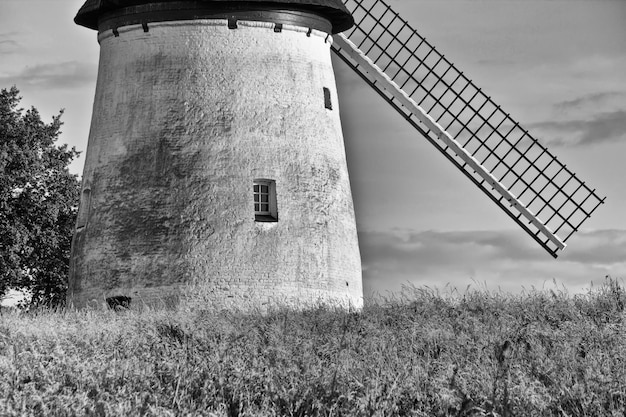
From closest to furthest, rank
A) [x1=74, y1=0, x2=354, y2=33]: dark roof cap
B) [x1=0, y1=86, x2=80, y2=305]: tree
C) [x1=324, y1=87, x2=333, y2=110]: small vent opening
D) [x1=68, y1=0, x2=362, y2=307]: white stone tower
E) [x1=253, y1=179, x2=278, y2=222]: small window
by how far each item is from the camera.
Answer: [x1=68, y1=0, x2=362, y2=307]: white stone tower < [x1=253, y1=179, x2=278, y2=222]: small window < [x1=74, y1=0, x2=354, y2=33]: dark roof cap < [x1=324, y1=87, x2=333, y2=110]: small vent opening < [x1=0, y1=86, x2=80, y2=305]: tree

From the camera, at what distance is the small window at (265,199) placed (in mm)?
21594

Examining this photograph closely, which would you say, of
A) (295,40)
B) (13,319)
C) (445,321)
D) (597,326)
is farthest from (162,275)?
(597,326)

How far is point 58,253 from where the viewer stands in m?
29.9

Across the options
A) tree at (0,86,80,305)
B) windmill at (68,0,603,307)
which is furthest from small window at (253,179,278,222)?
tree at (0,86,80,305)

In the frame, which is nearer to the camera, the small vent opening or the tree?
the small vent opening

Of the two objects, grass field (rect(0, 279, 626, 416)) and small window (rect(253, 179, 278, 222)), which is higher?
small window (rect(253, 179, 278, 222))

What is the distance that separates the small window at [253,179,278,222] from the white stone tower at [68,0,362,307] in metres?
0.03

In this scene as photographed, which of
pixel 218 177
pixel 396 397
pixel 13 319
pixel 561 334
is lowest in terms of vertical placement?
pixel 396 397

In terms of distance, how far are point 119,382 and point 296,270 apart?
378 inches

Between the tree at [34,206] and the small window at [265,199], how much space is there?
29.9ft

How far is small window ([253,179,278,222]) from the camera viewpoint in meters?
21.6

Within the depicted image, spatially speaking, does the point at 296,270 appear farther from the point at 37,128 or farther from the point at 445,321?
the point at 37,128

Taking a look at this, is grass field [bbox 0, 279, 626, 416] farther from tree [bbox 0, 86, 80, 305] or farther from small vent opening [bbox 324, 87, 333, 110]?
tree [bbox 0, 86, 80, 305]

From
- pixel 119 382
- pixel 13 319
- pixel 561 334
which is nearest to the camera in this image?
pixel 119 382
